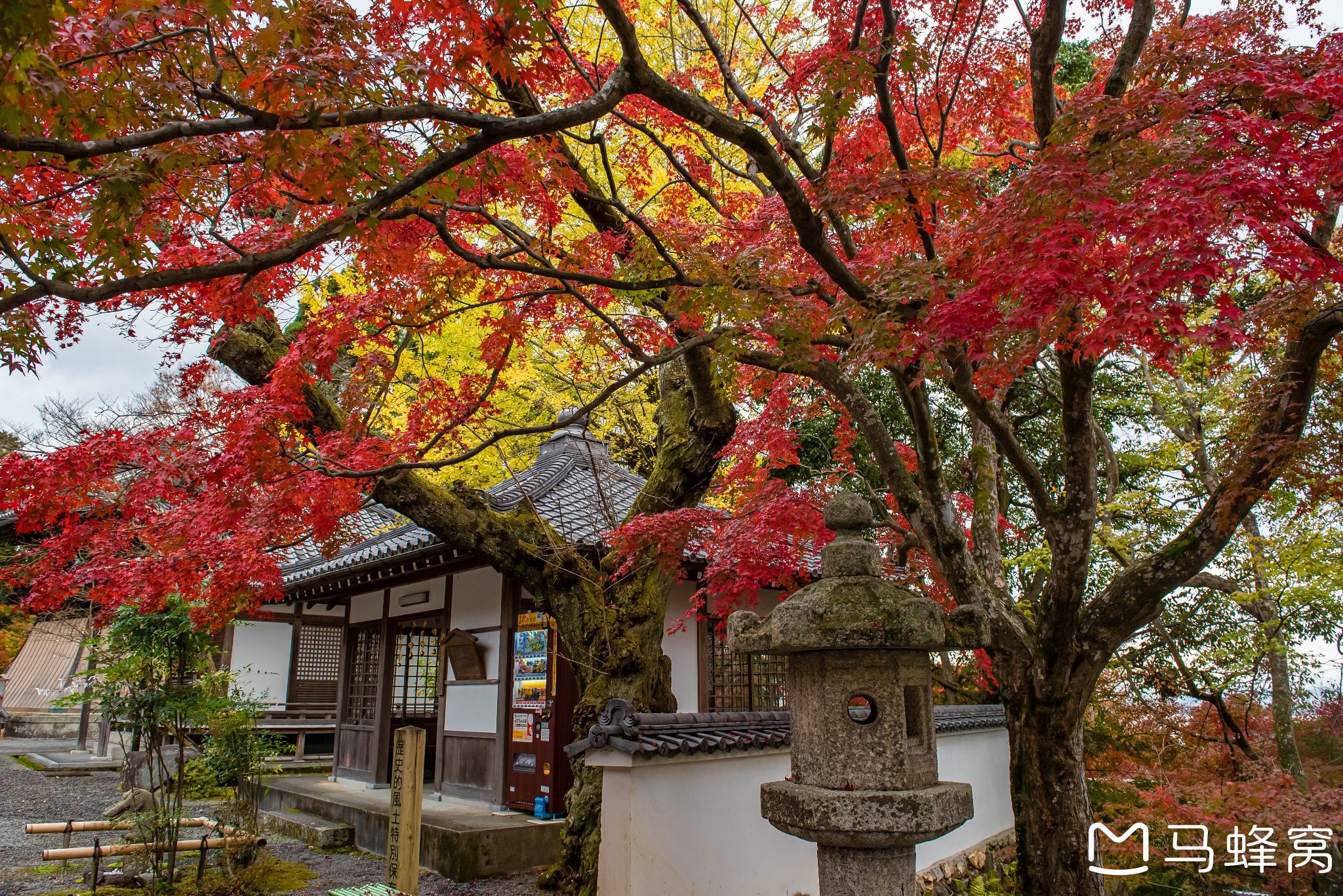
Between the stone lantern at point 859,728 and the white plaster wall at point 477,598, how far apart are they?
670cm

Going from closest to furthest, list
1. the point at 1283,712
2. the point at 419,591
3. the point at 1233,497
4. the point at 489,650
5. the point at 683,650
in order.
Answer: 1. the point at 1233,497
2. the point at 1283,712
3. the point at 489,650
4. the point at 683,650
5. the point at 419,591

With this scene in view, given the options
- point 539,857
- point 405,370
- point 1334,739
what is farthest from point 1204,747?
point 405,370

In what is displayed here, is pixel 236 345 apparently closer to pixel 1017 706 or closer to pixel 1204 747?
pixel 1017 706

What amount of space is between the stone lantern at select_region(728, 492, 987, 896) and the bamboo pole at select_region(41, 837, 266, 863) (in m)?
6.62

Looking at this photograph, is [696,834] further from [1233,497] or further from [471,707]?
[471,707]

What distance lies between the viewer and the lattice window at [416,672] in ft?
44.9

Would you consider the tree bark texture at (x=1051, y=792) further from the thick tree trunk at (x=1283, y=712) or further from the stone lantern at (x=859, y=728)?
the thick tree trunk at (x=1283, y=712)

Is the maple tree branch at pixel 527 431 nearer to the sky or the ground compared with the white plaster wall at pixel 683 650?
nearer to the sky

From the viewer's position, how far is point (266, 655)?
19.0m

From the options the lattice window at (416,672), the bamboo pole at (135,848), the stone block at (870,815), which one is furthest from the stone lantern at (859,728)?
the lattice window at (416,672)

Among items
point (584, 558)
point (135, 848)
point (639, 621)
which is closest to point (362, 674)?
point (135, 848)

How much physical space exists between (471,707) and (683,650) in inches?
122

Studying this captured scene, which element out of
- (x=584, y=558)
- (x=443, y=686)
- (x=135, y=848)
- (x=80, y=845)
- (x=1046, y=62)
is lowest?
(x=80, y=845)

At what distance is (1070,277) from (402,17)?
4687 millimetres
